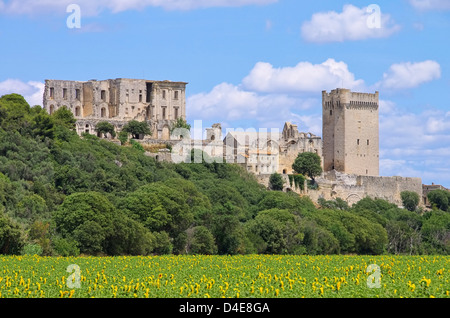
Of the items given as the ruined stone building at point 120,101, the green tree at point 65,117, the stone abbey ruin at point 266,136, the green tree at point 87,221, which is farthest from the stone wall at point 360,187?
the green tree at point 87,221

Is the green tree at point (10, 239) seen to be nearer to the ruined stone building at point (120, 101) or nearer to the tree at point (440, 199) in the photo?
the ruined stone building at point (120, 101)

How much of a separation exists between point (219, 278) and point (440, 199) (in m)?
79.1

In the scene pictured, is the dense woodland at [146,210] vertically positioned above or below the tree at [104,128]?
below

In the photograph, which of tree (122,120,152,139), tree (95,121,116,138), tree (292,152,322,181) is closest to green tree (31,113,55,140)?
tree (95,121,116,138)

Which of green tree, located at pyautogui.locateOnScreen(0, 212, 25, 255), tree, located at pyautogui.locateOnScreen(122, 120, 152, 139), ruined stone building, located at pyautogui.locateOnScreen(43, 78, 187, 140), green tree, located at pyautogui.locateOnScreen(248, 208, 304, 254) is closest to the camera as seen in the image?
green tree, located at pyautogui.locateOnScreen(0, 212, 25, 255)

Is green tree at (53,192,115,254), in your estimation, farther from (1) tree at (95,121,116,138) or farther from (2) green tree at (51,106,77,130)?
(1) tree at (95,121,116,138)

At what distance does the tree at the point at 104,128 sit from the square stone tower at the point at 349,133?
26.4 m

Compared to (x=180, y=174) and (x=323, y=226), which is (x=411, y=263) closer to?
(x=323, y=226)

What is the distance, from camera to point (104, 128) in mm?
103625

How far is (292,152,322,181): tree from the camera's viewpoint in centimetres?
10888

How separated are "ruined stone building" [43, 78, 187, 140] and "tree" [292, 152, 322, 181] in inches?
518

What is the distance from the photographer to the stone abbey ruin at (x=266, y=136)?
106438 mm
